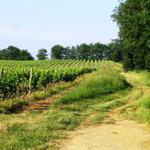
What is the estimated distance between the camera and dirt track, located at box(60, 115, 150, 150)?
1310cm

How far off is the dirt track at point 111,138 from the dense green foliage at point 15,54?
13152cm

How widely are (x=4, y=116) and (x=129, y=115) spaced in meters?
5.23

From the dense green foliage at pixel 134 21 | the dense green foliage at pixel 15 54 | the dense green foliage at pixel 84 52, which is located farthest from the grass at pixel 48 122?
the dense green foliage at pixel 84 52

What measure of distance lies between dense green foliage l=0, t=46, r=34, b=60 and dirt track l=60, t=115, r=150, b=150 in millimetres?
131520

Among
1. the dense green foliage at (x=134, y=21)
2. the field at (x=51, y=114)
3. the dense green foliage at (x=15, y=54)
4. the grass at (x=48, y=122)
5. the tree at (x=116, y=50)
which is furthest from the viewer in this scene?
the dense green foliage at (x=15, y=54)

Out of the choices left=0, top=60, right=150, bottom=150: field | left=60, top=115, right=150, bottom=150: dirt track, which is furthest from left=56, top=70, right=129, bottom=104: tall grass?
left=60, top=115, right=150, bottom=150: dirt track

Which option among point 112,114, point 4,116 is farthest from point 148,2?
point 4,116

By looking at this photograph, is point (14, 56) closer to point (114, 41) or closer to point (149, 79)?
point (114, 41)

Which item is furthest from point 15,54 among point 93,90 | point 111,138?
point 111,138

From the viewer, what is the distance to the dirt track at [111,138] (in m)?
13.1

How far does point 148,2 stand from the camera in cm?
2803

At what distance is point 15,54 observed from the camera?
152m

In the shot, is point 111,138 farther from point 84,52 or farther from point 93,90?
point 84,52

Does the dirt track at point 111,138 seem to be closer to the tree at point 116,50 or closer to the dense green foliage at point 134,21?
the dense green foliage at point 134,21
